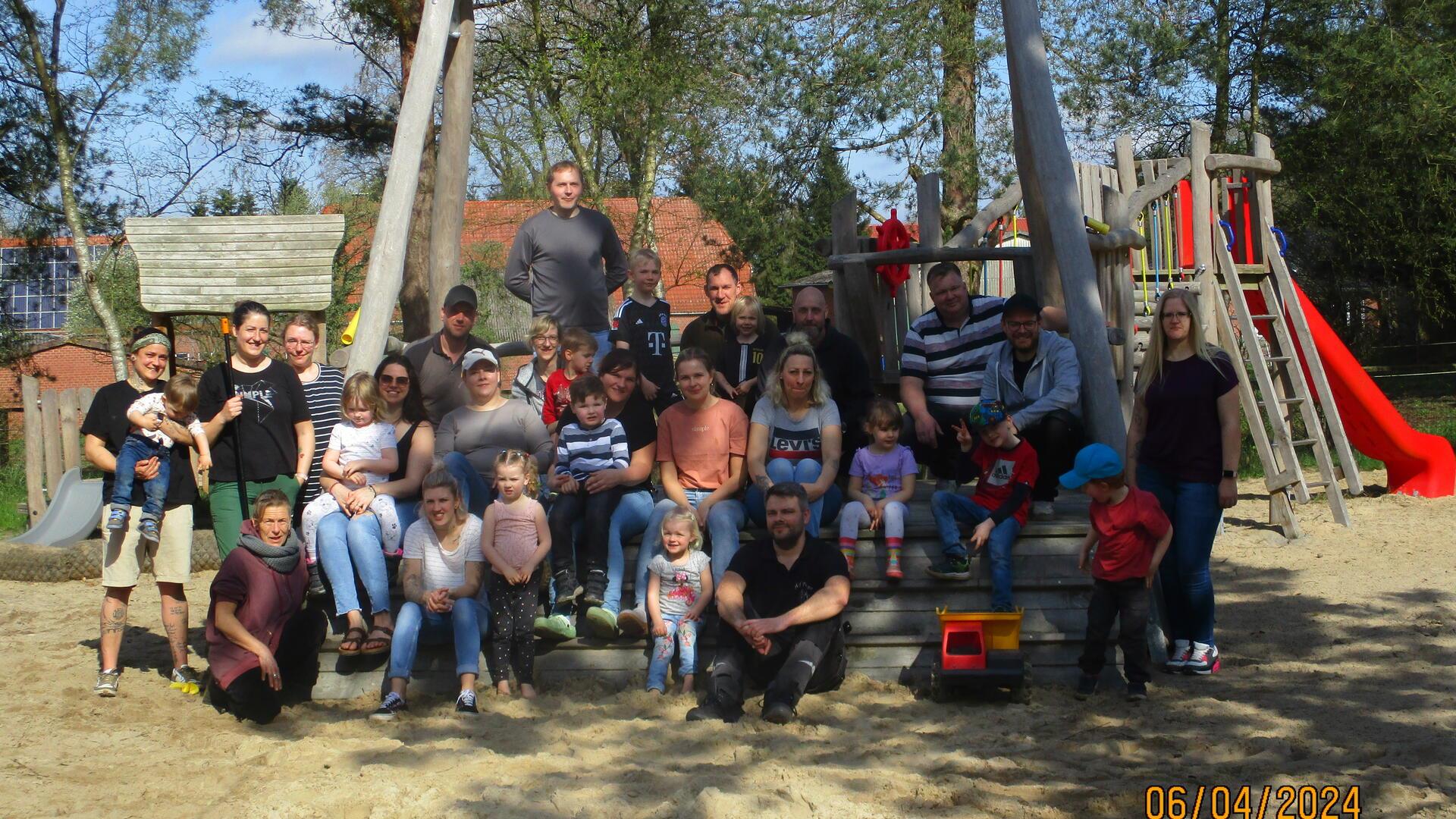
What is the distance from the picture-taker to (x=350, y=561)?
217 inches

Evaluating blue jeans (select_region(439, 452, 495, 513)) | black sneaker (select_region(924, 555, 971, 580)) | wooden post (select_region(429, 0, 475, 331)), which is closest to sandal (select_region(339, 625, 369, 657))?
blue jeans (select_region(439, 452, 495, 513))

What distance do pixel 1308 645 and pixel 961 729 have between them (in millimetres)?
2142

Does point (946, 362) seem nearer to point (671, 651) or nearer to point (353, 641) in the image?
point (671, 651)

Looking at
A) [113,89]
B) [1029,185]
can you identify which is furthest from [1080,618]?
[113,89]

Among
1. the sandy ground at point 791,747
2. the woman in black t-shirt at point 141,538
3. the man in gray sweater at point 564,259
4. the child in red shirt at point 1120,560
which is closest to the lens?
the sandy ground at point 791,747

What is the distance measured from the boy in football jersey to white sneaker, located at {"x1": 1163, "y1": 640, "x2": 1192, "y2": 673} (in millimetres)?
2864

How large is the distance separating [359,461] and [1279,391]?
729cm

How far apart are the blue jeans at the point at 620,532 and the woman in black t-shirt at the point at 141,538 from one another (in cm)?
185

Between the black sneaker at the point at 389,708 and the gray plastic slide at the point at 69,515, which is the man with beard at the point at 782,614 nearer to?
the black sneaker at the point at 389,708

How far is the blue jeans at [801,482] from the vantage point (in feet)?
18.2

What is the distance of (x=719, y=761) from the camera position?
4.30 m

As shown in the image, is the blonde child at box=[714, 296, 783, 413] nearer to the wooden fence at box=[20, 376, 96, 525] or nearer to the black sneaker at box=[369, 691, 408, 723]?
the black sneaker at box=[369, 691, 408, 723]
